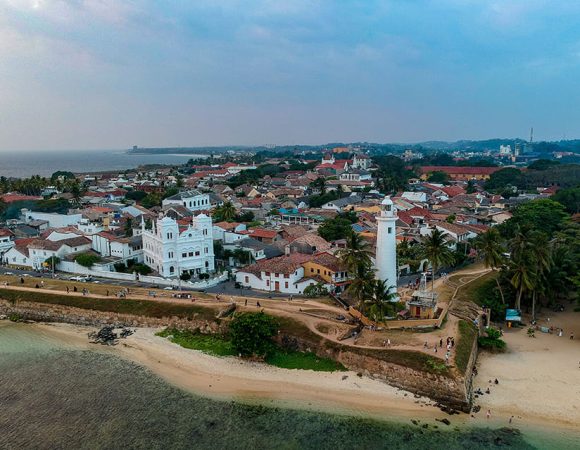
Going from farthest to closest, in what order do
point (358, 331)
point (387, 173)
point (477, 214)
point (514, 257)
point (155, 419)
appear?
1. point (387, 173)
2. point (477, 214)
3. point (514, 257)
4. point (358, 331)
5. point (155, 419)

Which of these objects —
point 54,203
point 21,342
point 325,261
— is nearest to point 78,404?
point 21,342

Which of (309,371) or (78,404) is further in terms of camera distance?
(309,371)

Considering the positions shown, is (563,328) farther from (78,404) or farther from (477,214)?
A: (477,214)

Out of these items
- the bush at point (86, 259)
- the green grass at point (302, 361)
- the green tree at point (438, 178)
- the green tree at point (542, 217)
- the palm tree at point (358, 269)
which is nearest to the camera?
the green grass at point (302, 361)

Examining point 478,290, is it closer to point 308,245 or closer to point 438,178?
point 308,245

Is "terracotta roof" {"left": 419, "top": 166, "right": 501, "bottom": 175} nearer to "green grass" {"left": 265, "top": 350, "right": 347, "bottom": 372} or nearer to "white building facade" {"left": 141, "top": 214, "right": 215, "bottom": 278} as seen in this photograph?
"white building facade" {"left": 141, "top": 214, "right": 215, "bottom": 278}

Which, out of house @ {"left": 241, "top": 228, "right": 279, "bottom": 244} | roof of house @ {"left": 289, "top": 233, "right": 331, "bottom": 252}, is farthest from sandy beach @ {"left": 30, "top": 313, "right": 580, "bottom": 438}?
house @ {"left": 241, "top": 228, "right": 279, "bottom": 244}

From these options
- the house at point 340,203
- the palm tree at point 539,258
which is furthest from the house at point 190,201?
the palm tree at point 539,258

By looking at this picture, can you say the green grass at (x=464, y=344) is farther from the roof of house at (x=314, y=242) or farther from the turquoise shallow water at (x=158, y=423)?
the roof of house at (x=314, y=242)
